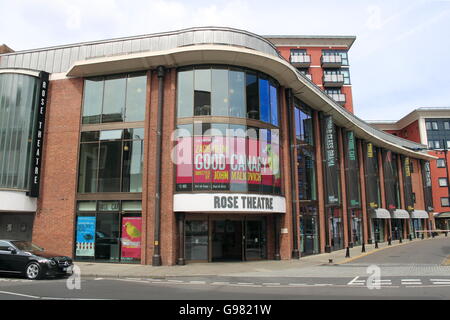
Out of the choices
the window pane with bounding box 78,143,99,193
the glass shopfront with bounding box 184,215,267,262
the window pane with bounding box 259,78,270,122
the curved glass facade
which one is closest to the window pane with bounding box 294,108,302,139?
the window pane with bounding box 259,78,270,122

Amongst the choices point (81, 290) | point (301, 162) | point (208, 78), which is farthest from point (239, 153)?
point (81, 290)

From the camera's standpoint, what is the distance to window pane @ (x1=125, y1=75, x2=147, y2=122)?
2112cm

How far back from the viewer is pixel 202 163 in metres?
19.5

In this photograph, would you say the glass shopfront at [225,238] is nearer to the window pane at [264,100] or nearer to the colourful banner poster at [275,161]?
the colourful banner poster at [275,161]

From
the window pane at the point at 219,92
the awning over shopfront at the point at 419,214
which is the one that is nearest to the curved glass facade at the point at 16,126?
the window pane at the point at 219,92

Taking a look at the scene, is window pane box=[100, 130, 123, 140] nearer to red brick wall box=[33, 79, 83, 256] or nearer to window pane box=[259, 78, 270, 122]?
red brick wall box=[33, 79, 83, 256]

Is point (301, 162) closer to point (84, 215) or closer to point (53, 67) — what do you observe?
point (84, 215)

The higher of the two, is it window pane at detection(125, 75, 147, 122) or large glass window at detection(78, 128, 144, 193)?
window pane at detection(125, 75, 147, 122)

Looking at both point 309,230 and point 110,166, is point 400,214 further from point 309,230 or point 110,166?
point 110,166

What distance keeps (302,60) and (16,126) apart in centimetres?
3916

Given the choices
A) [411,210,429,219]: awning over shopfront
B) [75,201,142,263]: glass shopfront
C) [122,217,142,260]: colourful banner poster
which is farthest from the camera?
[411,210,429,219]: awning over shopfront

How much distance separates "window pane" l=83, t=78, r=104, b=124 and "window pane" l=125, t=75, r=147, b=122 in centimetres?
191

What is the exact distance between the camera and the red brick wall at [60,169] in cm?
2108
